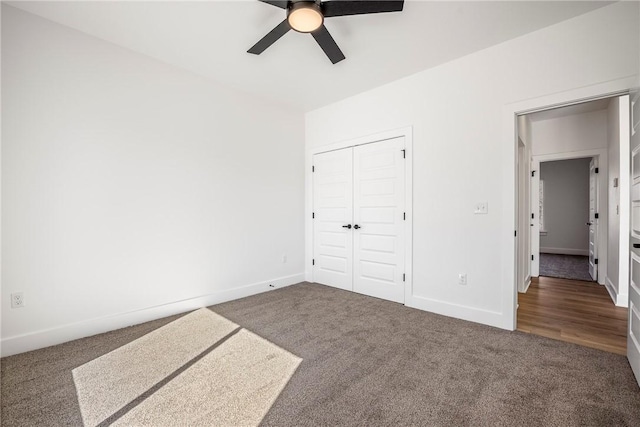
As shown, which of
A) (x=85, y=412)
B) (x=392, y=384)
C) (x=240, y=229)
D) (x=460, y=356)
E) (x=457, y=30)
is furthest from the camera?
(x=240, y=229)

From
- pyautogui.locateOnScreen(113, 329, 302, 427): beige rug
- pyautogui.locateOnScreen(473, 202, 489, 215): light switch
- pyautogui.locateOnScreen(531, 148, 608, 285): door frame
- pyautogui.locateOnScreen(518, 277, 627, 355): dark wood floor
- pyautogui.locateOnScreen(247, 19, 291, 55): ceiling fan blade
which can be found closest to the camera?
pyautogui.locateOnScreen(113, 329, 302, 427): beige rug

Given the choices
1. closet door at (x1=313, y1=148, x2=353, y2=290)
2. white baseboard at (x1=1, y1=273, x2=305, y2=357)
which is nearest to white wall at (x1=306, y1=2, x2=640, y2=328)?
closet door at (x1=313, y1=148, x2=353, y2=290)

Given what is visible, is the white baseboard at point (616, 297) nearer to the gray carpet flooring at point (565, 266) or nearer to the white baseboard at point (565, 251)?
the gray carpet flooring at point (565, 266)

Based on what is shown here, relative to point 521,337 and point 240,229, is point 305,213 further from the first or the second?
point 521,337

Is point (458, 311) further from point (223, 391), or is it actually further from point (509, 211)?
point (223, 391)

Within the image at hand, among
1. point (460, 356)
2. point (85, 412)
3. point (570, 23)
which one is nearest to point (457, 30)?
point (570, 23)

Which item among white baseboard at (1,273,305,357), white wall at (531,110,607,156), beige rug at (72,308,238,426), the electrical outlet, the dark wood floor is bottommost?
beige rug at (72,308,238,426)

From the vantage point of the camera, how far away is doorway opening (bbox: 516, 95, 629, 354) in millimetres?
2850

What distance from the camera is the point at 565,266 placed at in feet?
19.0

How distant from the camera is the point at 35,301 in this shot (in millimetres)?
2352

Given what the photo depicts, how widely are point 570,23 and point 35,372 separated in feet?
16.3

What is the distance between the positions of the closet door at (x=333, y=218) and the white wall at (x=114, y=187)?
92 centimetres

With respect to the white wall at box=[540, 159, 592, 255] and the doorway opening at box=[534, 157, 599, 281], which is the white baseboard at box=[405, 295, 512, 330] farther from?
the white wall at box=[540, 159, 592, 255]

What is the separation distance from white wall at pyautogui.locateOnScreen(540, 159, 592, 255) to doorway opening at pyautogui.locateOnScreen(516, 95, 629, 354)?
3.77ft
